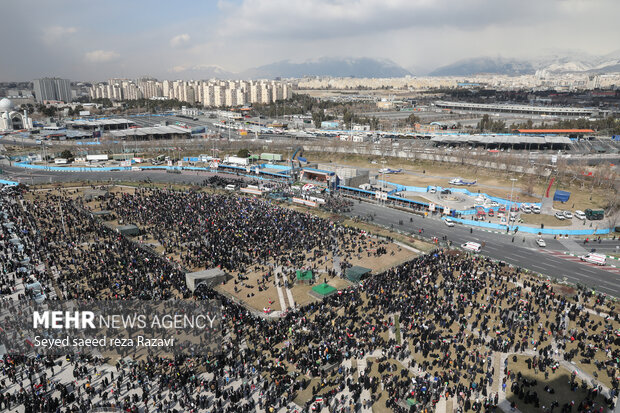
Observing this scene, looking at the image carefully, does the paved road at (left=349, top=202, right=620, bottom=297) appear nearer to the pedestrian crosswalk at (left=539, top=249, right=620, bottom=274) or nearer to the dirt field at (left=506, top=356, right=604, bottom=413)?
the pedestrian crosswalk at (left=539, top=249, right=620, bottom=274)

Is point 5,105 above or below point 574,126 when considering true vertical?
above

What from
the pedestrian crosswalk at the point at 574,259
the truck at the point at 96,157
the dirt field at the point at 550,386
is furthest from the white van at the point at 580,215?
the truck at the point at 96,157

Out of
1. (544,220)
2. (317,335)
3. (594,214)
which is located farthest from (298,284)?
(594,214)

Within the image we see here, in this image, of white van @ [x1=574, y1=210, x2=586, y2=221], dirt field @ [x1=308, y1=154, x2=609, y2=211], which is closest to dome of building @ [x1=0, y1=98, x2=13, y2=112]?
dirt field @ [x1=308, y1=154, x2=609, y2=211]

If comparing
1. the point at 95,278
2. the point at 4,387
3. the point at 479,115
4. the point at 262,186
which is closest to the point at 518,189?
the point at 262,186

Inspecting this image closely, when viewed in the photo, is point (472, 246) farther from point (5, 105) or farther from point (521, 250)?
point (5, 105)

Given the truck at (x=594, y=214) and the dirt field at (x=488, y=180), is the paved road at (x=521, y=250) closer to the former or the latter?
the truck at (x=594, y=214)
